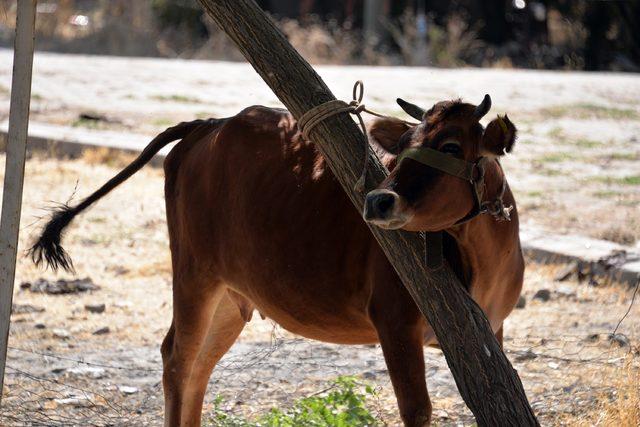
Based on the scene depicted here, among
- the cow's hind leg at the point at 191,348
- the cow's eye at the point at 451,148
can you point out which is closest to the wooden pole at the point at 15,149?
the cow's hind leg at the point at 191,348

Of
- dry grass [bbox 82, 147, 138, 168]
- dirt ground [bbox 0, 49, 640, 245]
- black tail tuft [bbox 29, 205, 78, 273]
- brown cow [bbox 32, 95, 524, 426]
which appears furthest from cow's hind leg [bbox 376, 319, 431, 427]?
dry grass [bbox 82, 147, 138, 168]

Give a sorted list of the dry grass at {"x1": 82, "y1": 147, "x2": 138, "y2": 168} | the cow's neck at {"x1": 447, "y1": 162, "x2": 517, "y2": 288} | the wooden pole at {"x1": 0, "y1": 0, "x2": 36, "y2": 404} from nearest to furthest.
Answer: the cow's neck at {"x1": 447, "y1": 162, "x2": 517, "y2": 288} → the wooden pole at {"x1": 0, "y1": 0, "x2": 36, "y2": 404} → the dry grass at {"x1": 82, "y1": 147, "x2": 138, "y2": 168}

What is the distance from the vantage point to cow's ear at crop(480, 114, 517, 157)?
143 inches

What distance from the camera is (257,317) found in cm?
719

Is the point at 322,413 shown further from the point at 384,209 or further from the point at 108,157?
the point at 108,157

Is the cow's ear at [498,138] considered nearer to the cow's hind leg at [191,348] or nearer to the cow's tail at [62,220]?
the cow's hind leg at [191,348]

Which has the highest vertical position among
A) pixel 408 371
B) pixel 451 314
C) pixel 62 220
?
pixel 62 220

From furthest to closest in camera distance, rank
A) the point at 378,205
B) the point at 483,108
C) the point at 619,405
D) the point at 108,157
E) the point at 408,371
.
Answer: the point at 108,157 < the point at 619,405 < the point at 408,371 < the point at 483,108 < the point at 378,205

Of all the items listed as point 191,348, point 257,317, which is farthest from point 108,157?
point 191,348

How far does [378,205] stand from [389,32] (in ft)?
64.2

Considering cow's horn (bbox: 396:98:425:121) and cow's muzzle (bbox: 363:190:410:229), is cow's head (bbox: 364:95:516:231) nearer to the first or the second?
cow's muzzle (bbox: 363:190:410:229)

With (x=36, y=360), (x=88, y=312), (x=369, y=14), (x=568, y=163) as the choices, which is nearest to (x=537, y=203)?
(x=568, y=163)

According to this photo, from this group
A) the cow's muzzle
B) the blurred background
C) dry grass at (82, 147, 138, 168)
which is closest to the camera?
the cow's muzzle

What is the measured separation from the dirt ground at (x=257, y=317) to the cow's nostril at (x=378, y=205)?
4.64ft
